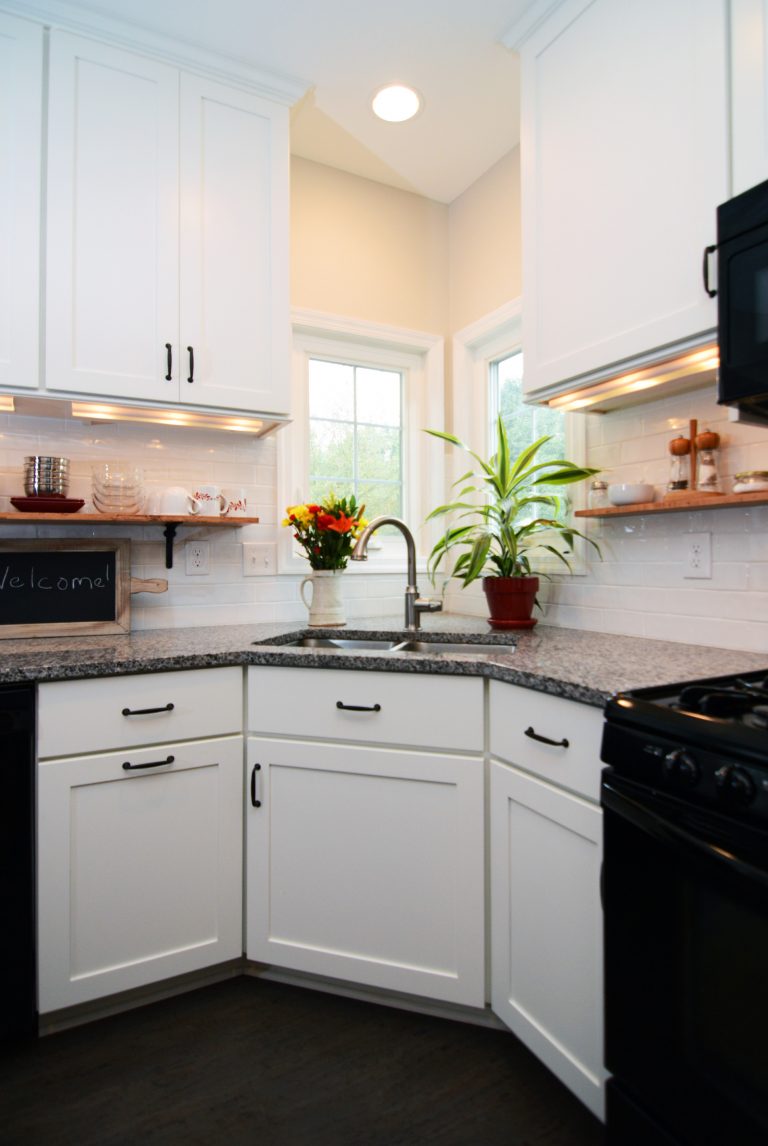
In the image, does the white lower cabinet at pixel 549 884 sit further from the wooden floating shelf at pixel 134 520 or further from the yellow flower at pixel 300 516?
the wooden floating shelf at pixel 134 520

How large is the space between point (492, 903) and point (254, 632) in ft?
3.36

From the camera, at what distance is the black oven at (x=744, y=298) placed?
1151 millimetres

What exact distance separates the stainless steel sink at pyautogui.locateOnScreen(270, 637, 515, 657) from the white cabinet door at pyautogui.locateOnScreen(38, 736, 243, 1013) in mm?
517

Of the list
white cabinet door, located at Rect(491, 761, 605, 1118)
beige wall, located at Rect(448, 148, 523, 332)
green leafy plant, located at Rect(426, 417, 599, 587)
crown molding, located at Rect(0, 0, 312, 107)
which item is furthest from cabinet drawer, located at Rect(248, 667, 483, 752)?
crown molding, located at Rect(0, 0, 312, 107)

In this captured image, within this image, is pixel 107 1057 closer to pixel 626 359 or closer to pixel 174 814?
pixel 174 814

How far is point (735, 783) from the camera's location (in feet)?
2.81

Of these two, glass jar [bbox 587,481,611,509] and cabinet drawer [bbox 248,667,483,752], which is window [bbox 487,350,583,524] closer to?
glass jar [bbox 587,481,611,509]

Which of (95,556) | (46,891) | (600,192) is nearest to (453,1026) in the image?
(46,891)

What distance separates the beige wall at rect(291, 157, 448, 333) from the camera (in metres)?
2.48

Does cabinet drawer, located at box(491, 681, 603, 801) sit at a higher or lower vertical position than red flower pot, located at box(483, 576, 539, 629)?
lower

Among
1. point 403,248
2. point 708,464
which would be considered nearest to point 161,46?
point 403,248

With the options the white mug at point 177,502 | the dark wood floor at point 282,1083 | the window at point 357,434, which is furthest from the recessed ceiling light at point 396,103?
the dark wood floor at point 282,1083

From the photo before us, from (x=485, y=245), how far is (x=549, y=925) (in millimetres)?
2361

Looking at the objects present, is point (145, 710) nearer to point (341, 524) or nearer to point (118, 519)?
point (118, 519)
